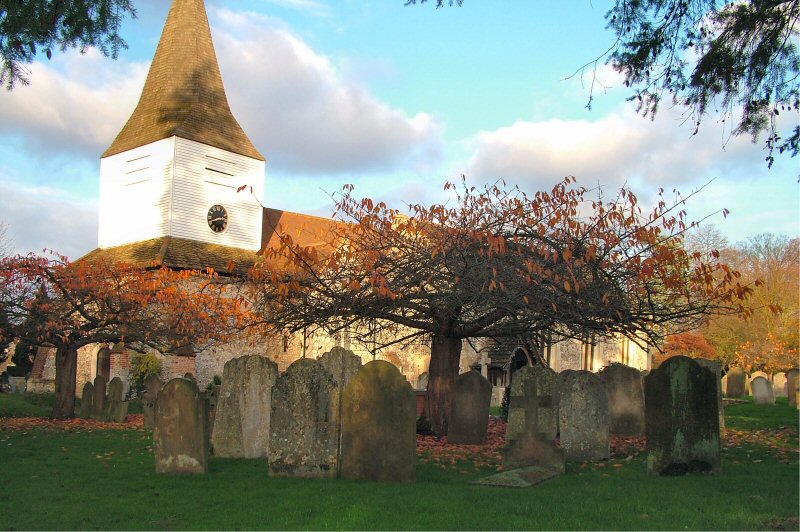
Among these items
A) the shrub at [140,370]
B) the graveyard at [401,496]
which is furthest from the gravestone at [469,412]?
the shrub at [140,370]

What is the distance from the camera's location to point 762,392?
977 inches

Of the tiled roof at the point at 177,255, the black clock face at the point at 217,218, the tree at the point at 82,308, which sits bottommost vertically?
the tree at the point at 82,308

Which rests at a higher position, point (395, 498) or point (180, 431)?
point (180, 431)

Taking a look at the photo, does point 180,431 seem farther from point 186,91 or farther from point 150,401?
point 186,91

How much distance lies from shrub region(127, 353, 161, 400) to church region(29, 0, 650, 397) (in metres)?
2.52

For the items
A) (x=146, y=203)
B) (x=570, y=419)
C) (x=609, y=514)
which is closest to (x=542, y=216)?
(x=570, y=419)

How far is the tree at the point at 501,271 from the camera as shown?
1138 centimetres

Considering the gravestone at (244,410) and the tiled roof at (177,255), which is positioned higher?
the tiled roof at (177,255)

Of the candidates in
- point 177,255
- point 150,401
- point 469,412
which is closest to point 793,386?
point 469,412

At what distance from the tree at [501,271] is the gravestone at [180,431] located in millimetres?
2867

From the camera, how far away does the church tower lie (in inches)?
1261

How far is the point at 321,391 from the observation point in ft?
29.4

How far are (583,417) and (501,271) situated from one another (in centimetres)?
246

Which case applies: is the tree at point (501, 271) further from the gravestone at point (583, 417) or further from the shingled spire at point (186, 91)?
the shingled spire at point (186, 91)
